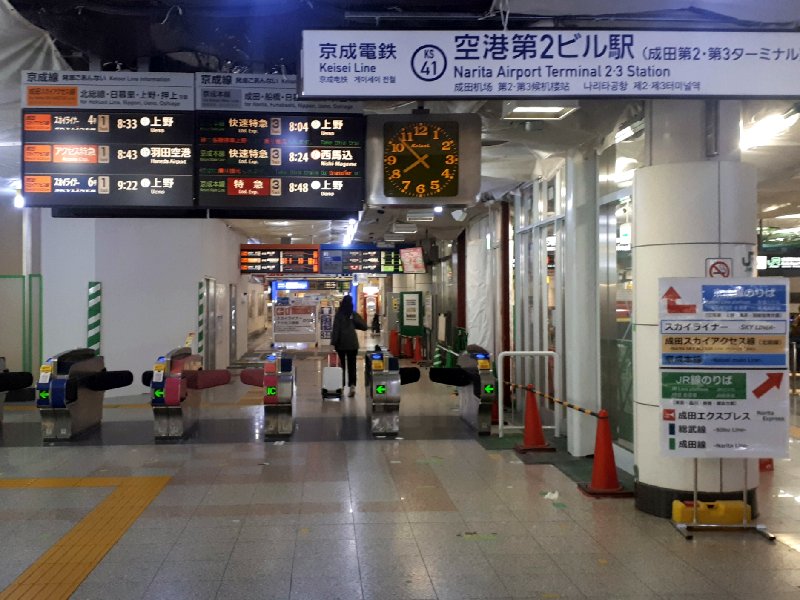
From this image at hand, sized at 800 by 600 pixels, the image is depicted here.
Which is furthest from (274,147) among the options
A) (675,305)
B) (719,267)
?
(719,267)

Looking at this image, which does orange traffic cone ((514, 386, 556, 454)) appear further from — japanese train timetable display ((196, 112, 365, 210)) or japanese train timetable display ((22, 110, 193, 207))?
japanese train timetable display ((22, 110, 193, 207))

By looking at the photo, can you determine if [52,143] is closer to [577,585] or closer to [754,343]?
[577,585]

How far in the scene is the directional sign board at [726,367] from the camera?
540 cm

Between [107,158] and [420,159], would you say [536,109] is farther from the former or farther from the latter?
[107,158]

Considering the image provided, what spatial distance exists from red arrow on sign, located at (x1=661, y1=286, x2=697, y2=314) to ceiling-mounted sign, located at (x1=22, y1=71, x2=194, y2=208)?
435cm

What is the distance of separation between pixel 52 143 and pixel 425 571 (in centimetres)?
512

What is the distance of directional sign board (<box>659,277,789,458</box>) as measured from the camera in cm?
540

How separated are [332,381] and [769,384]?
7991 mm

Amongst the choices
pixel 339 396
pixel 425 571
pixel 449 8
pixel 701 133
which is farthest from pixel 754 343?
pixel 339 396

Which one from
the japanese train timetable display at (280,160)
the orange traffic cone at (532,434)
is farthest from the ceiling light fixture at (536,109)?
the orange traffic cone at (532,434)

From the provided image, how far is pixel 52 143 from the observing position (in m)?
6.77

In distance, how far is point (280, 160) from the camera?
276 inches

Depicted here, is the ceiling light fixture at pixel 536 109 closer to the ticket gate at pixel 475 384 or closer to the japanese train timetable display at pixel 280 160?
the japanese train timetable display at pixel 280 160

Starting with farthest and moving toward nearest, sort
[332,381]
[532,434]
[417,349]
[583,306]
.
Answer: [417,349]
[332,381]
[532,434]
[583,306]
